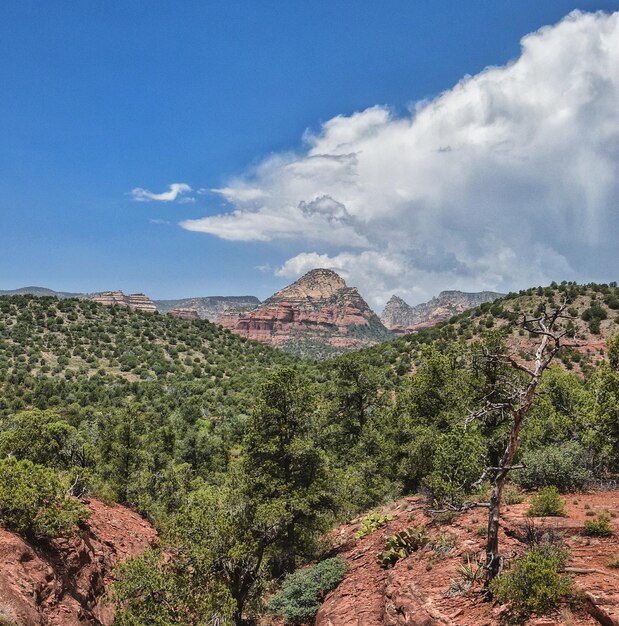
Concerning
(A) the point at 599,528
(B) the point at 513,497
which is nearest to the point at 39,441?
(B) the point at 513,497

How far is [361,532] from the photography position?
18531mm

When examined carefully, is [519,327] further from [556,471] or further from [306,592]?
[306,592]

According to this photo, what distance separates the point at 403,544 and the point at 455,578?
352 centimetres

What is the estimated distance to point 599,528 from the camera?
37.9ft

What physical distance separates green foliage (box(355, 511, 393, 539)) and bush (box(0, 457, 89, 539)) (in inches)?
457

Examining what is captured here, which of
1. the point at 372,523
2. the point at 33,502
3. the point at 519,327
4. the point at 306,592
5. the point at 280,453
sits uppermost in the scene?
the point at 519,327

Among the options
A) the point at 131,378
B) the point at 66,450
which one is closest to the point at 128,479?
the point at 66,450

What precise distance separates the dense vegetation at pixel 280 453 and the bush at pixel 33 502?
135 millimetres

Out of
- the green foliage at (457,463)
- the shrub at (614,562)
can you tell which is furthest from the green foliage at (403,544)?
the shrub at (614,562)

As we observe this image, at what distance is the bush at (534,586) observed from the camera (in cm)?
904

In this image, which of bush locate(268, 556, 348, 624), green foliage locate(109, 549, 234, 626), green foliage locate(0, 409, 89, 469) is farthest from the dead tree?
green foliage locate(0, 409, 89, 469)

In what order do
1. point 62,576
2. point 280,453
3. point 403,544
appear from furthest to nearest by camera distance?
point 280,453, point 403,544, point 62,576

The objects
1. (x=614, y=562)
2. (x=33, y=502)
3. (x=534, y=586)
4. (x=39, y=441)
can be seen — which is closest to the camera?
(x=534, y=586)

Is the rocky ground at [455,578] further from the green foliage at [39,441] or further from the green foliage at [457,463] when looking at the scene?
the green foliage at [39,441]
